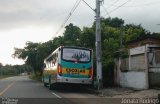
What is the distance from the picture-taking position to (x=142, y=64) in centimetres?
2767

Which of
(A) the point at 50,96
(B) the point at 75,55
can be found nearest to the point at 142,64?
(B) the point at 75,55


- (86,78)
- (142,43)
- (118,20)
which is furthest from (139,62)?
(118,20)

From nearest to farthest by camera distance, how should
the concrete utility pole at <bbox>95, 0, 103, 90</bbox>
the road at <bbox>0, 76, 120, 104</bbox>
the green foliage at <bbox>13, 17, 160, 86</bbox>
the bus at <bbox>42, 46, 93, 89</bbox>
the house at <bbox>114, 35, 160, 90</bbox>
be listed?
the road at <bbox>0, 76, 120, 104</bbox>
the house at <bbox>114, 35, 160, 90</bbox>
the bus at <bbox>42, 46, 93, 89</bbox>
the concrete utility pole at <bbox>95, 0, 103, 90</bbox>
the green foliage at <bbox>13, 17, 160, 86</bbox>

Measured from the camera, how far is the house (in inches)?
1029

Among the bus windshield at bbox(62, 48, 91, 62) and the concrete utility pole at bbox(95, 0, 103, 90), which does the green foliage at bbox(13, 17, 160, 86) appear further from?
the bus windshield at bbox(62, 48, 91, 62)

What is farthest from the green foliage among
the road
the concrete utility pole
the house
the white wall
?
the road

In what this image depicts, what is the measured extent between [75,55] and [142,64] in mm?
4745

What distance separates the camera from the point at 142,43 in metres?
27.8

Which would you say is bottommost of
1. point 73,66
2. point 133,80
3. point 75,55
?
point 133,80

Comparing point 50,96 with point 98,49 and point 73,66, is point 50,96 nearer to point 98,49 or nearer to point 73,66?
point 73,66

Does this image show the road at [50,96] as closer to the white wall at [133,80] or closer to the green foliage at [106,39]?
the white wall at [133,80]

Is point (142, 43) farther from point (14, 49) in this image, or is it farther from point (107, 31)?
point (14, 49)

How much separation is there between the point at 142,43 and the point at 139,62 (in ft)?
4.67

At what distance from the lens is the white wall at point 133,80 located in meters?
27.1
